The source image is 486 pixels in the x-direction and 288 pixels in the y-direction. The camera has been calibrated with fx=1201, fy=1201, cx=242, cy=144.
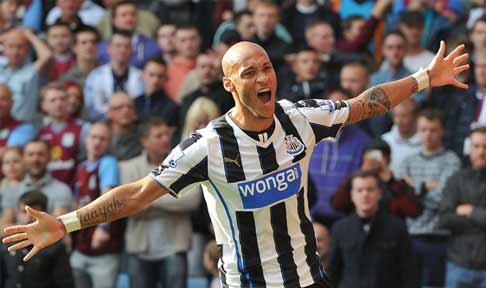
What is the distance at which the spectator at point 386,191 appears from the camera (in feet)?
36.9

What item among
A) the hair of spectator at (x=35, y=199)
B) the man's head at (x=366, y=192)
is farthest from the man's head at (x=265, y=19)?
the hair of spectator at (x=35, y=199)

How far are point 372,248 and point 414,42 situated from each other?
3.23m

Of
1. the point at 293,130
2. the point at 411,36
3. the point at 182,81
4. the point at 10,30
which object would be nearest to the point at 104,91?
the point at 182,81

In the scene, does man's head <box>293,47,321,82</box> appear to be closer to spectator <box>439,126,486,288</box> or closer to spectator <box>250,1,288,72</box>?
spectator <box>250,1,288,72</box>

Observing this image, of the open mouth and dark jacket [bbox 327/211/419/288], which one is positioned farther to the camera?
dark jacket [bbox 327/211/419/288]

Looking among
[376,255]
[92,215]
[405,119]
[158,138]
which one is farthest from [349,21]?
[92,215]

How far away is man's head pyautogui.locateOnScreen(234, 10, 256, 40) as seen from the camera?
45.2 ft

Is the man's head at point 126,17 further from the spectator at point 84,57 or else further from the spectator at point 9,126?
the spectator at point 9,126

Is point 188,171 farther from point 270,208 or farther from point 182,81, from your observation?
point 182,81

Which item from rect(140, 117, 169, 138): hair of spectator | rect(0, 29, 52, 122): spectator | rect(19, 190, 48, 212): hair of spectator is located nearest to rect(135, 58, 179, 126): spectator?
rect(140, 117, 169, 138): hair of spectator

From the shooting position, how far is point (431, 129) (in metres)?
11.7

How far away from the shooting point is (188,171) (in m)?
7.45

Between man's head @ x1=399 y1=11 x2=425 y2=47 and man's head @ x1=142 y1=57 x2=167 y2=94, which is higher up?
man's head @ x1=399 y1=11 x2=425 y2=47

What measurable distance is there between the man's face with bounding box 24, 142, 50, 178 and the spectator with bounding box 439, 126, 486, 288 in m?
Result: 4.03
